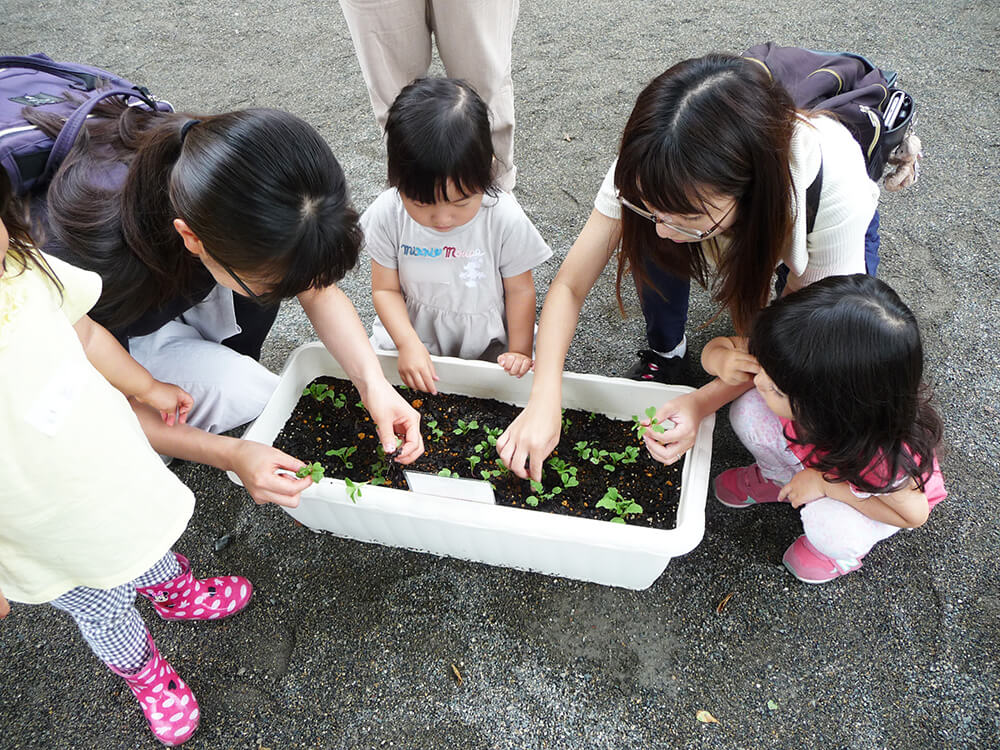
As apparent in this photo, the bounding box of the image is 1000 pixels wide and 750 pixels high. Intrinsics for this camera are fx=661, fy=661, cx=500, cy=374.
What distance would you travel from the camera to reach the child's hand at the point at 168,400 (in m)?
1.26

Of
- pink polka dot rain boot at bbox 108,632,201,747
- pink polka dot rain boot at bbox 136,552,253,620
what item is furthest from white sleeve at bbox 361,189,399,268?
pink polka dot rain boot at bbox 108,632,201,747

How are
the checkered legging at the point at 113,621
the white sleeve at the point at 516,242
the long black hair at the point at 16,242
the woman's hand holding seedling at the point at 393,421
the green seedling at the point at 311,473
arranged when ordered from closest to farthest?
the long black hair at the point at 16,242
the checkered legging at the point at 113,621
the green seedling at the point at 311,473
the woman's hand holding seedling at the point at 393,421
the white sleeve at the point at 516,242

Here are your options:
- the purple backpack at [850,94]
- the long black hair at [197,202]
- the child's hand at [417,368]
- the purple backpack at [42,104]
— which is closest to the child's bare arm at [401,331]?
the child's hand at [417,368]

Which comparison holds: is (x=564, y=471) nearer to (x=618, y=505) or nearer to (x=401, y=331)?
(x=618, y=505)

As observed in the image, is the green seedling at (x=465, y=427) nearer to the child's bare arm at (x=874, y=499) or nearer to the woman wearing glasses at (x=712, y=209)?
the woman wearing glasses at (x=712, y=209)

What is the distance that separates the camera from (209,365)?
4.77 ft

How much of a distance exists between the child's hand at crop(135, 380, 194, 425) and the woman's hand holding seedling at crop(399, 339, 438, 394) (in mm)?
447

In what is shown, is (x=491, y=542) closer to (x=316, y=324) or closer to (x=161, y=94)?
(x=316, y=324)

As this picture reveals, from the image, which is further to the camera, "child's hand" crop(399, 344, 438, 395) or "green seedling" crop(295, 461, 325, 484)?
"child's hand" crop(399, 344, 438, 395)

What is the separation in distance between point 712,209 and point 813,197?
213 millimetres

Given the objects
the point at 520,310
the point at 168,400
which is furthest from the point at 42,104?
the point at 520,310

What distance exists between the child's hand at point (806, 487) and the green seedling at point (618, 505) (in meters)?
0.29

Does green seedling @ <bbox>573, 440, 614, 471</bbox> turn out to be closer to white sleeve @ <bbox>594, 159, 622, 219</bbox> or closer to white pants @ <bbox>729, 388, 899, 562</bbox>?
white pants @ <bbox>729, 388, 899, 562</bbox>

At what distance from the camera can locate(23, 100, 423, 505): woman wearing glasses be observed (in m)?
0.93
